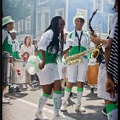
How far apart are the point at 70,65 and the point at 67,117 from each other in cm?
68

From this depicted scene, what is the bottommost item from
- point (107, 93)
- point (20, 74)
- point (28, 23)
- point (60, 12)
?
point (107, 93)

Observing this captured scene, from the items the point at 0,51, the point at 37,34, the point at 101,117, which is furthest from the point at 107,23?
the point at 0,51

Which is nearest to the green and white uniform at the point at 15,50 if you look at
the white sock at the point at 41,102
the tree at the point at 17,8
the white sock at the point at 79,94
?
the tree at the point at 17,8

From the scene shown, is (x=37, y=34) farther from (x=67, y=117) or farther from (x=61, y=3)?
(x=67, y=117)

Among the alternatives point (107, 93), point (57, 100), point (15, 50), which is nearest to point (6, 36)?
point (15, 50)

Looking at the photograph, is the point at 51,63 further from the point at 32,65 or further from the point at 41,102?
the point at 41,102

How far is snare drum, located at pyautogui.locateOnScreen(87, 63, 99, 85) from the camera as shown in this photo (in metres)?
2.85

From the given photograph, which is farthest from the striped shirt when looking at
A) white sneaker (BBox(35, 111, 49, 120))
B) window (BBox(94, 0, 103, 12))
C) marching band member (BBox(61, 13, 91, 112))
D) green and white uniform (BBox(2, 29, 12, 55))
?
green and white uniform (BBox(2, 29, 12, 55))

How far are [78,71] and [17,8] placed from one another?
1.19 meters

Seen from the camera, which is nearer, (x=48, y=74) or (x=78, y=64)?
(x=48, y=74)

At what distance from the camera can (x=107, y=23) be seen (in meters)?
2.55

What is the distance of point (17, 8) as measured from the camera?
2676 mm

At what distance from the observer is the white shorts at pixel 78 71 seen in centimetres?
317

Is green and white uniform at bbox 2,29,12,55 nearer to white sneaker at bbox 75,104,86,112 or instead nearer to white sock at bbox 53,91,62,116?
white sock at bbox 53,91,62,116
